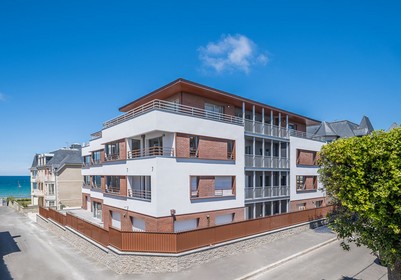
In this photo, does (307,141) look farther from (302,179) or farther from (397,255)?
(397,255)

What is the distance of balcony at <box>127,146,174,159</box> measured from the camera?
18.5 m

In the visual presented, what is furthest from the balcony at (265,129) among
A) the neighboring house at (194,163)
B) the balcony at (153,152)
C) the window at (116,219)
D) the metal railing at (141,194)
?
the window at (116,219)

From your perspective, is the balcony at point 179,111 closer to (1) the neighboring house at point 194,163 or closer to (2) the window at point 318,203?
(1) the neighboring house at point 194,163

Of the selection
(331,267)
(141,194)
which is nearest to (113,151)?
(141,194)

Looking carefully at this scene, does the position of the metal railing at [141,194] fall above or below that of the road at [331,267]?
above

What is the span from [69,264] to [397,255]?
57.8ft

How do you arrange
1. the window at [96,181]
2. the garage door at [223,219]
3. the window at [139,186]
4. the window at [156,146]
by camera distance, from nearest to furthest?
the window at [156,146], the window at [139,186], the garage door at [223,219], the window at [96,181]

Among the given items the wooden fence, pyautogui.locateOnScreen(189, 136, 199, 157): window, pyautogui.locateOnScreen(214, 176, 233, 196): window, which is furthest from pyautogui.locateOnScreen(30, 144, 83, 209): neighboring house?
pyautogui.locateOnScreen(189, 136, 199, 157): window

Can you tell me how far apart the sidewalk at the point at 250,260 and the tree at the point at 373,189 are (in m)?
5.91

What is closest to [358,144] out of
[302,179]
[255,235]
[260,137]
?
[255,235]

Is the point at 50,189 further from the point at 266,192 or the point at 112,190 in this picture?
the point at 266,192

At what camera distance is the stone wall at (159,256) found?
47.8 feet

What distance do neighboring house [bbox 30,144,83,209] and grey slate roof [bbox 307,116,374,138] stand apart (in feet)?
124

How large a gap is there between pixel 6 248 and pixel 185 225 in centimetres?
1481
